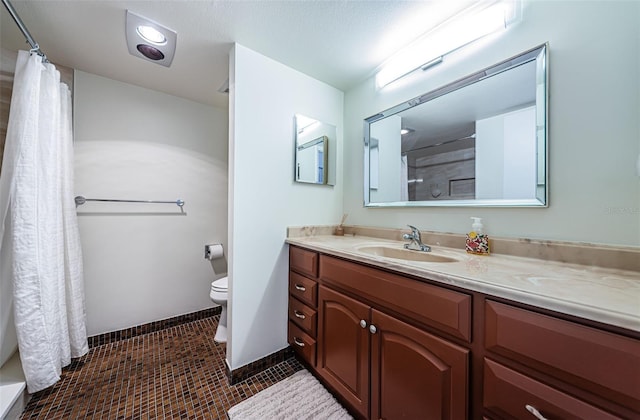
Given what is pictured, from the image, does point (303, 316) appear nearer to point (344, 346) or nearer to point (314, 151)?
point (344, 346)

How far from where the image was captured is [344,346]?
113 centimetres

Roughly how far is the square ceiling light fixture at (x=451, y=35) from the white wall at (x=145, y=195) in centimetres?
177

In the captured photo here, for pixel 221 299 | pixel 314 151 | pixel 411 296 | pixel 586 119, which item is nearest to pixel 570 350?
pixel 411 296

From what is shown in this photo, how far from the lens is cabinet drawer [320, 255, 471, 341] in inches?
27.9

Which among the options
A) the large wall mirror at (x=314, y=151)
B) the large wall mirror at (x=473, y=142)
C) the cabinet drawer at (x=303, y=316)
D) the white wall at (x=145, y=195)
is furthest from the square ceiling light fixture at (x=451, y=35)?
the white wall at (x=145, y=195)

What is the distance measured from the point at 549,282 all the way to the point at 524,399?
33 centimetres

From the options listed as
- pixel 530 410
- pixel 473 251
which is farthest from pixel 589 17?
pixel 530 410

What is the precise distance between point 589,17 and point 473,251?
3.38ft

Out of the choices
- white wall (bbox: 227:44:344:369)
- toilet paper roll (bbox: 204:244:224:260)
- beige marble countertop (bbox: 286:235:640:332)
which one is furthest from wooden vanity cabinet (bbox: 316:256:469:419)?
toilet paper roll (bbox: 204:244:224:260)

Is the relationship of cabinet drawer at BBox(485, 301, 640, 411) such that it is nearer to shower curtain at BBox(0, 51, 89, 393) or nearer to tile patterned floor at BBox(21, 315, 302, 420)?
tile patterned floor at BBox(21, 315, 302, 420)

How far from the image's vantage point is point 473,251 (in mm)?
1104

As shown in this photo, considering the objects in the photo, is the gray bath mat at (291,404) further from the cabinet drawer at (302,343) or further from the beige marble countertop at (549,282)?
the beige marble countertop at (549,282)

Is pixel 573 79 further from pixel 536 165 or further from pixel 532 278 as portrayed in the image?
pixel 532 278

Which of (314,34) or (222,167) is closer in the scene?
(314,34)
